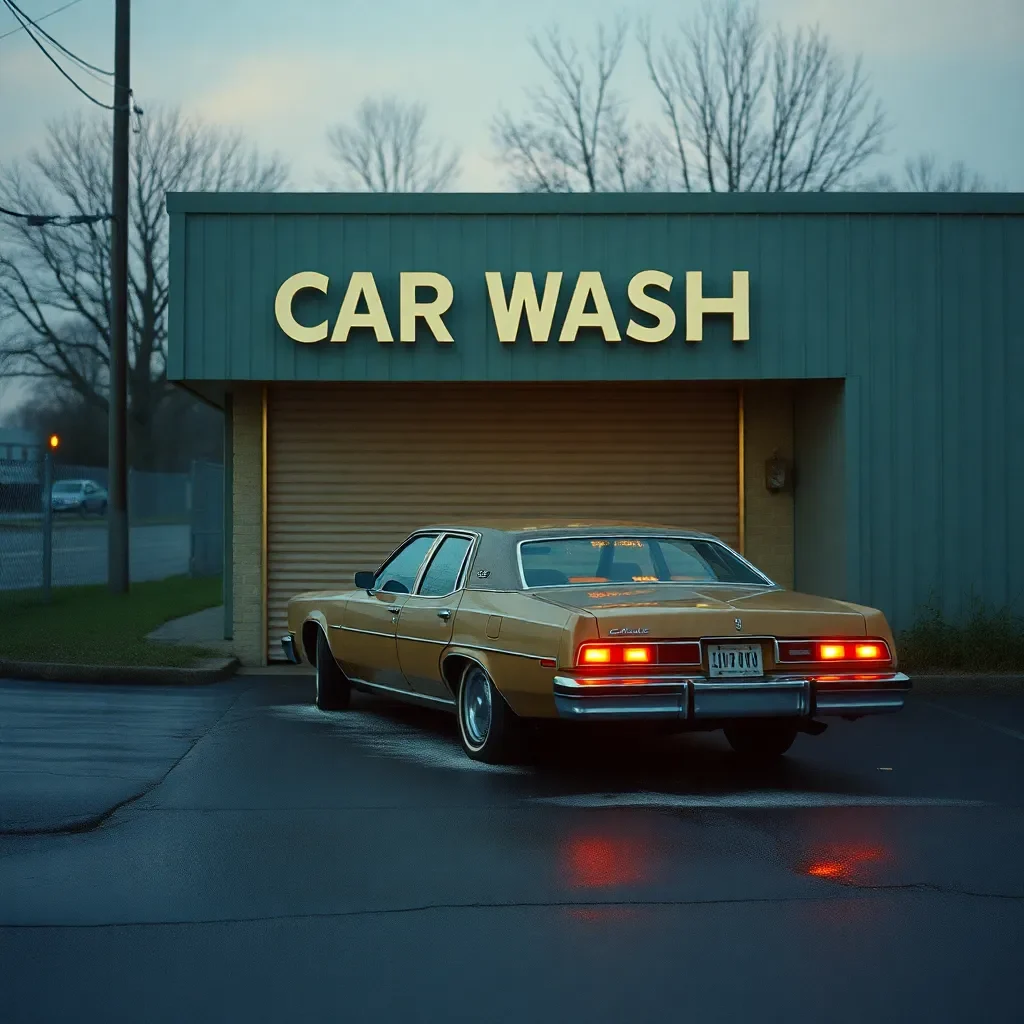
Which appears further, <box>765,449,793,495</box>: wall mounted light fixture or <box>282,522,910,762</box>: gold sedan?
<box>765,449,793,495</box>: wall mounted light fixture

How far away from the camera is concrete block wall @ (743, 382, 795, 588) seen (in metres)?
15.6

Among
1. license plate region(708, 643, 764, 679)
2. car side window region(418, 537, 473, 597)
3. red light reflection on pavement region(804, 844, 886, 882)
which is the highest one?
car side window region(418, 537, 473, 597)

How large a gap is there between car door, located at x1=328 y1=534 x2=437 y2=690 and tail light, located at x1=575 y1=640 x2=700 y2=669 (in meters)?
2.39

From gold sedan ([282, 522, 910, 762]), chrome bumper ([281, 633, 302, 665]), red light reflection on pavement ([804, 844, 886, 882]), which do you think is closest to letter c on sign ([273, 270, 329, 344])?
chrome bumper ([281, 633, 302, 665])

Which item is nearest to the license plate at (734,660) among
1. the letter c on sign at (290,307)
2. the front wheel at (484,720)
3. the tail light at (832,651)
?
the tail light at (832,651)

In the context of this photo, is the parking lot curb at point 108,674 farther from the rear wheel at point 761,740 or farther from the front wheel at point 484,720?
the rear wheel at point 761,740

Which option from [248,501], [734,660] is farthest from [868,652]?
[248,501]

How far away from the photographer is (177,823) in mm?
7191

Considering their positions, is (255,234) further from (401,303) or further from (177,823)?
(177,823)

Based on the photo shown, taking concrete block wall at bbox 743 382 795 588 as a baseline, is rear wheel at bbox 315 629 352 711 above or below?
below

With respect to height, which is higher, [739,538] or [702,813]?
[739,538]

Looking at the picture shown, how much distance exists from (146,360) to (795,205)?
1559 inches

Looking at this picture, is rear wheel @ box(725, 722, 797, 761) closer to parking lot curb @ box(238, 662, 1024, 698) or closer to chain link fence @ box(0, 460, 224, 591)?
parking lot curb @ box(238, 662, 1024, 698)

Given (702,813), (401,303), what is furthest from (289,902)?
(401,303)
